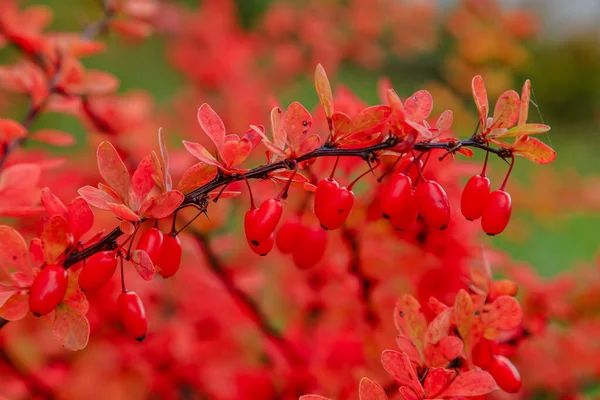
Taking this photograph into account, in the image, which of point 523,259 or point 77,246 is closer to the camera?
point 77,246

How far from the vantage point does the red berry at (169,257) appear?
1.85 ft

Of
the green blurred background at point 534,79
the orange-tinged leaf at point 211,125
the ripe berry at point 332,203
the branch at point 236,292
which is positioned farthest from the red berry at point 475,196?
the green blurred background at point 534,79

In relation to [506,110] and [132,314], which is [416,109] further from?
[132,314]

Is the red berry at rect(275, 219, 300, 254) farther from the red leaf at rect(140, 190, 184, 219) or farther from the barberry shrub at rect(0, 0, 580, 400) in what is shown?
the red leaf at rect(140, 190, 184, 219)

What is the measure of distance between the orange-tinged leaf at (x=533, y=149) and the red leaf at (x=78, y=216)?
397 mm

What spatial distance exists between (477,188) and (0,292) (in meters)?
0.44

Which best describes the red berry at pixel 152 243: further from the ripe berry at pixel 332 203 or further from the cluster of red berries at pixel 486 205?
the cluster of red berries at pixel 486 205

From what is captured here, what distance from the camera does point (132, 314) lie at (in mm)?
558

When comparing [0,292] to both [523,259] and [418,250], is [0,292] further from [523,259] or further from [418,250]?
[523,259]

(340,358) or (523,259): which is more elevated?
(340,358)

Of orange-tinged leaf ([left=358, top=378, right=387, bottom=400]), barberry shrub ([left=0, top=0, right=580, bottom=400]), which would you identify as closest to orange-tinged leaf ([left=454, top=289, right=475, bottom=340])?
barberry shrub ([left=0, top=0, right=580, bottom=400])

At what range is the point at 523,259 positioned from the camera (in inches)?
119

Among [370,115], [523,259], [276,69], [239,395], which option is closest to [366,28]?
[276,69]

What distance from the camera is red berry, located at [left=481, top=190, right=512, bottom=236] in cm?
57
